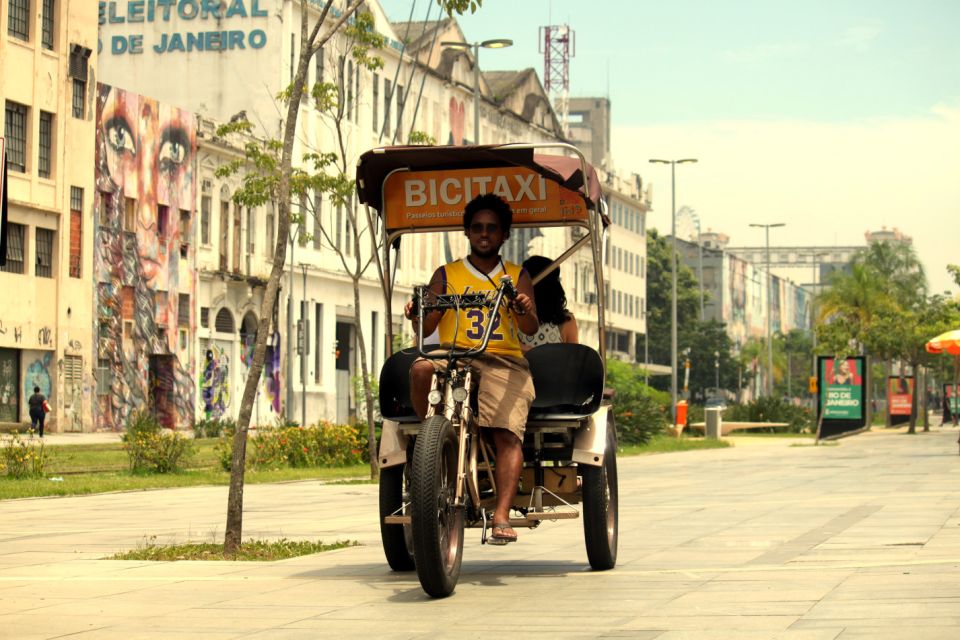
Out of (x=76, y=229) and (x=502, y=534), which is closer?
(x=502, y=534)

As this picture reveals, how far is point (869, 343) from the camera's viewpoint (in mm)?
71500

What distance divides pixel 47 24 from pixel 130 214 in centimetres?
678

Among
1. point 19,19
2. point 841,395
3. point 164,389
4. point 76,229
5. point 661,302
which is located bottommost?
point 841,395

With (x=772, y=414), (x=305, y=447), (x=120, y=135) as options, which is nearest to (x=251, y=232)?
(x=120, y=135)

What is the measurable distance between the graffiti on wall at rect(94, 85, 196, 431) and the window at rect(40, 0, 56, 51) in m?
2.41

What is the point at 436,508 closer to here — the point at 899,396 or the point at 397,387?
the point at 397,387

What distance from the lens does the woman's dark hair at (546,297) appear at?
1105 cm

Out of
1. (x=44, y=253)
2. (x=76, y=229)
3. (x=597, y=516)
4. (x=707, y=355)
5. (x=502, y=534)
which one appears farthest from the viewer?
(x=707, y=355)

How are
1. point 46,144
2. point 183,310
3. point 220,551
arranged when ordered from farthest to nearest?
point 183,310, point 46,144, point 220,551

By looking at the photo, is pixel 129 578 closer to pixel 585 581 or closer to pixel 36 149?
pixel 585 581

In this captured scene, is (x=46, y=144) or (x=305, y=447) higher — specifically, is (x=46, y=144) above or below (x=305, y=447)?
above

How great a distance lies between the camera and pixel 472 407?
992 centimetres

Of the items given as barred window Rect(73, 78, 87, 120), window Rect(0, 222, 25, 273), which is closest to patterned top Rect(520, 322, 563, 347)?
window Rect(0, 222, 25, 273)

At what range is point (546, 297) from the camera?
11.1 metres
